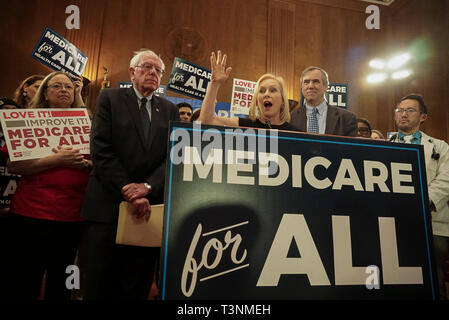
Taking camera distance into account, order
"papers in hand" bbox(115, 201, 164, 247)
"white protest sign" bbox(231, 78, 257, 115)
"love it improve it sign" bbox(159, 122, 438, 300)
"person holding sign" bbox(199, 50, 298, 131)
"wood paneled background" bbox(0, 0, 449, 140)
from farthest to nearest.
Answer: "wood paneled background" bbox(0, 0, 449, 140), "white protest sign" bbox(231, 78, 257, 115), "person holding sign" bbox(199, 50, 298, 131), "papers in hand" bbox(115, 201, 164, 247), "love it improve it sign" bbox(159, 122, 438, 300)

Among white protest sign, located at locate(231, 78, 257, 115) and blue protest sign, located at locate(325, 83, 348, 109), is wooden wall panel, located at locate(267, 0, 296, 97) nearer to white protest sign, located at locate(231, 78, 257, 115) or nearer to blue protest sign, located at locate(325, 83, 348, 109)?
blue protest sign, located at locate(325, 83, 348, 109)

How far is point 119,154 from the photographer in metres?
1.44

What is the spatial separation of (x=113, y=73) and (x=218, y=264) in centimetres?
491

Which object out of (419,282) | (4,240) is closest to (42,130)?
(4,240)

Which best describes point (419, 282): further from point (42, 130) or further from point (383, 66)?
point (383, 66)

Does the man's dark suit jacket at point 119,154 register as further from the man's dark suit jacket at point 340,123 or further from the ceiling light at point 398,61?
the ceiling light at point 398,61

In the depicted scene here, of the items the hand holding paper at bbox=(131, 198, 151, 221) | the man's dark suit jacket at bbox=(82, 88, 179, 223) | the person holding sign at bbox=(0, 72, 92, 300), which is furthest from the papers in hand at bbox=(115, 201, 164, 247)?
the person holding sign at bbox=(0, 72, 92, 300)

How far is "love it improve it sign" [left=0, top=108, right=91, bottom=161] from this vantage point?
143cm

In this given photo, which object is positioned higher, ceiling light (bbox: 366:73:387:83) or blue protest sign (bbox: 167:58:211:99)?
ceiling light (bbox: 366:73:387:83)

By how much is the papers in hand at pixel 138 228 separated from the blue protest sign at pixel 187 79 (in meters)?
2.53

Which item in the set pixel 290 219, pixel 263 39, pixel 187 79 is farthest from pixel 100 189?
pixel 263 39

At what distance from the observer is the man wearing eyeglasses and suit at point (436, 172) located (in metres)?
2.04

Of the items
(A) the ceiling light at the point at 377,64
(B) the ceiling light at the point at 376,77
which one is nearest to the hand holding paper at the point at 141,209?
(B) the ceiling light at the point at 376,77

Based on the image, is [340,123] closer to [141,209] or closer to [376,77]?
[141,209]
